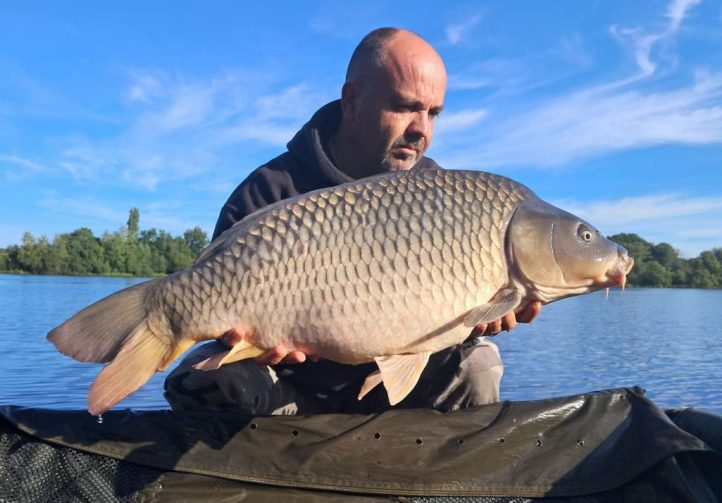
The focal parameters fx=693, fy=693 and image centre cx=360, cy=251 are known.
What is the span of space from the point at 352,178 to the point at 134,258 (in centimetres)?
4006

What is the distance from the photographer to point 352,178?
2475mm

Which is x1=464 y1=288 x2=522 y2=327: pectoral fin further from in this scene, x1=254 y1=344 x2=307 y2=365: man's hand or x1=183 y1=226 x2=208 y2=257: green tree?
x1=183 y1=226 x2=208 y2=257: green tree

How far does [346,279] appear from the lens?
1.65 meters

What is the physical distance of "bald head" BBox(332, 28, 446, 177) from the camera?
2.40 meters

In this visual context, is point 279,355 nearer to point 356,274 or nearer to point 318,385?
point 356,274

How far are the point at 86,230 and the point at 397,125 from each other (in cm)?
4841

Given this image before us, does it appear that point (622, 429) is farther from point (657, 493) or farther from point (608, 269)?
point (608, 269)

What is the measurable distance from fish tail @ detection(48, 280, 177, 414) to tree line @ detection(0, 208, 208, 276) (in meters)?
39.4

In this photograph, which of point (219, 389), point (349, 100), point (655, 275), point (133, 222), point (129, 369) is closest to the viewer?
point (129, 369)

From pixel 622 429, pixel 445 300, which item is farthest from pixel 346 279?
pixel 622 429

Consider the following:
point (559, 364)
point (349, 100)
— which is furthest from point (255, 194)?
point (559, 364)

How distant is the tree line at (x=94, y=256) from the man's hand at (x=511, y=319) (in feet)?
129

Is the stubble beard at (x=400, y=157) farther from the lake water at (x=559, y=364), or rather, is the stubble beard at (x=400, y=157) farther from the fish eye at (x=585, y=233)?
the lake water at (x=559, y=364)

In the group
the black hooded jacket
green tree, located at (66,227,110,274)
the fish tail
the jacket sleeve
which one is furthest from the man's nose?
green tree, located at (66,227,110,274)
